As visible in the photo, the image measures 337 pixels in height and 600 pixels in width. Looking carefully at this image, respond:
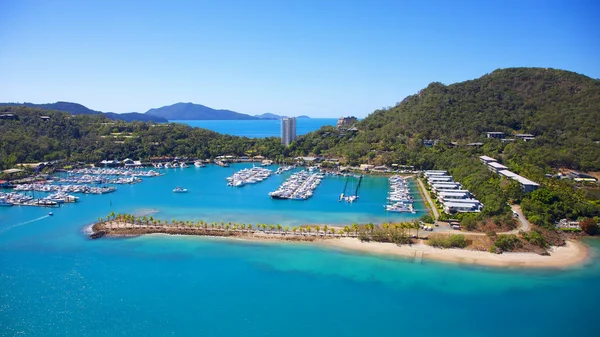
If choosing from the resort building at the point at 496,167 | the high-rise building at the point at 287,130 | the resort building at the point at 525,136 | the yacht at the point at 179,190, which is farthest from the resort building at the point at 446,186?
the high-rise building at the point at 287,130

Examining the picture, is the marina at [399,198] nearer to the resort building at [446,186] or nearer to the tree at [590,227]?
the resort building at [446,186]

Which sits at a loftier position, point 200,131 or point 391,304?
point 200,131

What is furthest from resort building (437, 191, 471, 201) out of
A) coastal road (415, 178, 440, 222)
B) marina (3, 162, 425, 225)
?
marina (3, 162, 425, 225)

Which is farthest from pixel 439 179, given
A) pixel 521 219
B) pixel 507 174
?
pixel 521 219

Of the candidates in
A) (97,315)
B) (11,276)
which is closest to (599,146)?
(97,315)

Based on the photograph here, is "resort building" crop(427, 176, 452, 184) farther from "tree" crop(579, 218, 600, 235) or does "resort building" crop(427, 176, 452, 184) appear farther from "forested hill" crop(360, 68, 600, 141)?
"forested hill" crop(360, 68, 600, 141)

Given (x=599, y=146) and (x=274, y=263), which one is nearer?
(x=274, y=263)

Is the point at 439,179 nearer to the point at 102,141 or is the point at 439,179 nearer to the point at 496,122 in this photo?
the point at 496,122

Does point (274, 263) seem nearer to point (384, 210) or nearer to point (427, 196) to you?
point (384, 210)
